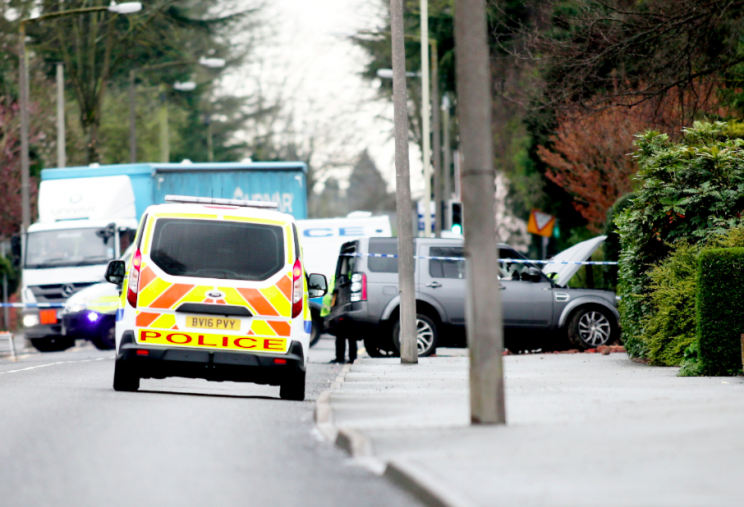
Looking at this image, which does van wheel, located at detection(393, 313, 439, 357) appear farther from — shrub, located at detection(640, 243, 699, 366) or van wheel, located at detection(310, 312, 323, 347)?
shrub, located at detection(640, 243, 699, 366)

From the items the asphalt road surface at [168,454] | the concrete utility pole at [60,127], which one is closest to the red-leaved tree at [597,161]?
the concrete utility pole at [60,127]

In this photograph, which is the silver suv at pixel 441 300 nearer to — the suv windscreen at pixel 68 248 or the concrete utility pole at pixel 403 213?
the concrete utility pole at pixel 403 213

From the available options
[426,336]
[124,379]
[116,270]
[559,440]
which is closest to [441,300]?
[426,336]

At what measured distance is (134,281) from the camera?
12.4m

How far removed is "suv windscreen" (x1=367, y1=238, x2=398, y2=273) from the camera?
65.4ft

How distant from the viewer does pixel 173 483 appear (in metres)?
7.30

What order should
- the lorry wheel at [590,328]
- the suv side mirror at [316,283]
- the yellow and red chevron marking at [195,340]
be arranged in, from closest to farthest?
the yellow and red chevron marking at [195,340] < the suv side mirror at [316,283] < the lorry wheel at [590,328]

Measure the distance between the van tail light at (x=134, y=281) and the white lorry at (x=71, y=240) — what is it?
13522mm

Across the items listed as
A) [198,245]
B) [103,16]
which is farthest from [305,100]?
[198,245]

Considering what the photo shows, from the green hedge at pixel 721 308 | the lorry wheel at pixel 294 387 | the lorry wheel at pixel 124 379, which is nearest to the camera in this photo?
the lorry wheel at pixel 294 387

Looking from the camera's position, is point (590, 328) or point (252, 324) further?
point (590, 328)

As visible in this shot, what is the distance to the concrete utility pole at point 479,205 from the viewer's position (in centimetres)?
916

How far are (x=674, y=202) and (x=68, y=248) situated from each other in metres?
14.8

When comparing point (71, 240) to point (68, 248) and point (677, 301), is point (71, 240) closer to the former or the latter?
point (68, 248)
